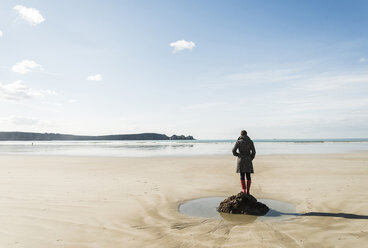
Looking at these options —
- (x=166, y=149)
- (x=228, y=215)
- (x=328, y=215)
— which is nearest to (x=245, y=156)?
→ (x=228, y=215)

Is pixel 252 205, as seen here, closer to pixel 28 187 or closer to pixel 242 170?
pixel 242 170

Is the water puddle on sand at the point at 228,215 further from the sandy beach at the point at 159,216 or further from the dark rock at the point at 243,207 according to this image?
the sandy beach at the point at 159,216

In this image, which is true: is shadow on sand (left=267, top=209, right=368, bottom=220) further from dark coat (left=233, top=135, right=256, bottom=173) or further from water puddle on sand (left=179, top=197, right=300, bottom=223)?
dark coat (left=233, top=135, right=256, bottom=173)

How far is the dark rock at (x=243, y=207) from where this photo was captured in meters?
7.21

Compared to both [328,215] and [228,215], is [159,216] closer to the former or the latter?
[228,215]

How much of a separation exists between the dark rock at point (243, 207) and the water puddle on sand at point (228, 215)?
0.18 meters

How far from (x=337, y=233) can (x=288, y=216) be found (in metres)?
1.48

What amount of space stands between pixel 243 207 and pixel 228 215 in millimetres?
539

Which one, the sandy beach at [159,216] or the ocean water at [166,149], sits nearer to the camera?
the sandy beach at [159,216]

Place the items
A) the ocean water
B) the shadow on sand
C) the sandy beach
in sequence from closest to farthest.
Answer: the sandy beach < the shadow on sand < the ocean water

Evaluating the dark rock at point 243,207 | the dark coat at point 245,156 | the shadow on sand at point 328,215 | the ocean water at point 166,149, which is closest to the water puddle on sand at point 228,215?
the shadow on sand at point 328,215

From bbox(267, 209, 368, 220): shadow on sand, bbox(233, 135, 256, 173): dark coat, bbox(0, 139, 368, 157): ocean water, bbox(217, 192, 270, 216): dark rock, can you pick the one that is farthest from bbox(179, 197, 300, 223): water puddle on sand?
bbox(0, 139, 368, 157): ocean water

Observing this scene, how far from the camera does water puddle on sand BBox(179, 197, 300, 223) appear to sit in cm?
680

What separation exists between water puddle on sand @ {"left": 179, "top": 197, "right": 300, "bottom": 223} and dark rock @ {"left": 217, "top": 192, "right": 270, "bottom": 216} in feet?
0.59
